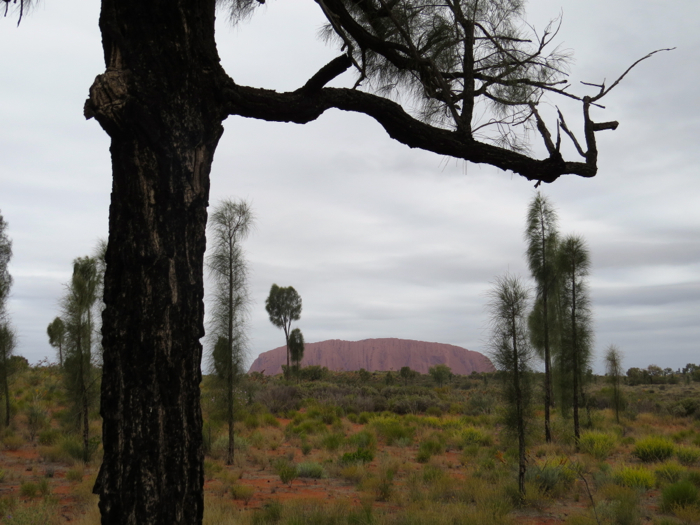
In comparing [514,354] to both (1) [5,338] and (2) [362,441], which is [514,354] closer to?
(2) [362,441]

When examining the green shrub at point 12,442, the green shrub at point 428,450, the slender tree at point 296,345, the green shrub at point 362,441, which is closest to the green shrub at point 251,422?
the green shrub at point 362,441

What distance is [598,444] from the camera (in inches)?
514

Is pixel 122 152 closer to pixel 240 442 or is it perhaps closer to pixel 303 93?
pixel 303 93

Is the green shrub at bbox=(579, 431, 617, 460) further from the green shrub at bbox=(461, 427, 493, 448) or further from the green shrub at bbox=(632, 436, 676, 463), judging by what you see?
the green shrub at bbox=(461, 427, 493, 448)

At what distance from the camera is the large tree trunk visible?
2.38 metres

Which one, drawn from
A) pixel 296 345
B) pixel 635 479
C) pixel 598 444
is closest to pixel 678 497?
pixel 635 479

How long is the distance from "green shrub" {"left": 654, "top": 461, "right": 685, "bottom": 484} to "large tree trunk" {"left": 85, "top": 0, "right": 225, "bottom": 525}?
11085mm

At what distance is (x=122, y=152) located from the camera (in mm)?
2596

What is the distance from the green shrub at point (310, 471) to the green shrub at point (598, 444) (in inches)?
300

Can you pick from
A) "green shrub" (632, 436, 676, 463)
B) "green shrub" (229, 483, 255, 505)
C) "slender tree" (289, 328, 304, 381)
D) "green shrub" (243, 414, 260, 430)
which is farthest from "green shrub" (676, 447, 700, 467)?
"slender tree" (289, 328, 304, 381)

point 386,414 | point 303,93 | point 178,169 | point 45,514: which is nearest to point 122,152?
point 178,169

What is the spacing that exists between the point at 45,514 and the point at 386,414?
16.6 metres

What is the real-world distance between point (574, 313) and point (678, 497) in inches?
283

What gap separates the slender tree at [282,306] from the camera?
44.7 meters
